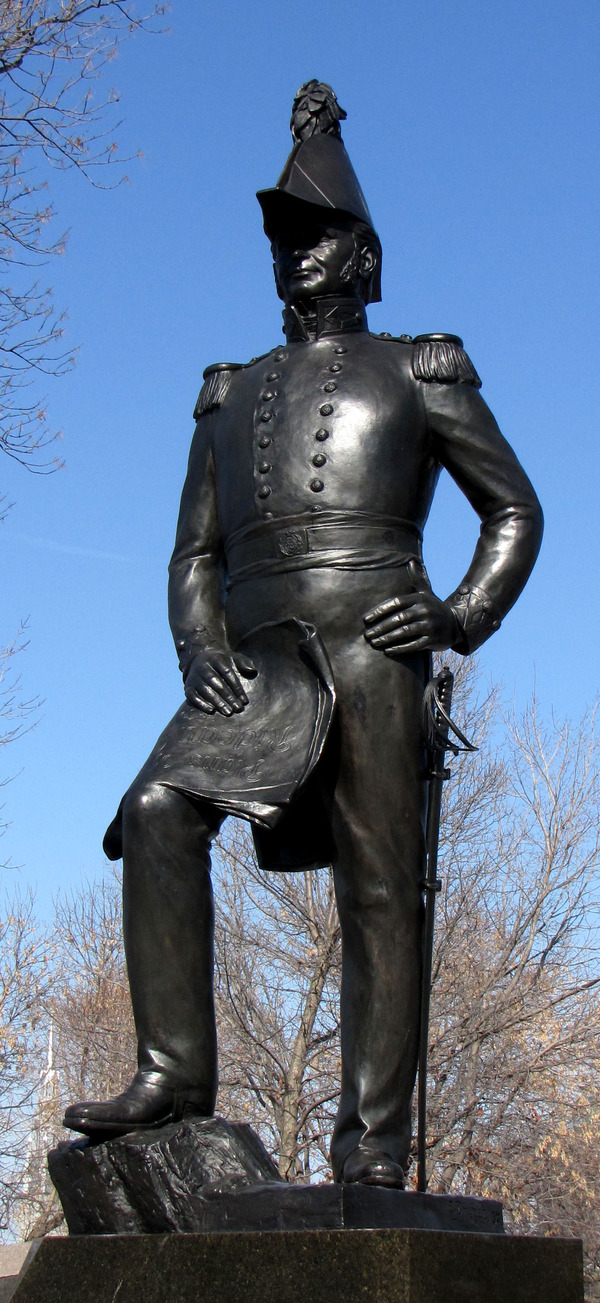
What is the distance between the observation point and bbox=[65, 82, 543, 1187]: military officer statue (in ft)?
12.0

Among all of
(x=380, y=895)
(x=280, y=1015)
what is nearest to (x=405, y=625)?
(x=380, y=895)

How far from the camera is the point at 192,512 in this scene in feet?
14.4

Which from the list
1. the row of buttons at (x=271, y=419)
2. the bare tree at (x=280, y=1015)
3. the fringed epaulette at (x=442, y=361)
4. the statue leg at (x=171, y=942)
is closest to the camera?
the statue leg at (x=171, y=942)

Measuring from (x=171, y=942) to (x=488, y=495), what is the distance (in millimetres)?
1511

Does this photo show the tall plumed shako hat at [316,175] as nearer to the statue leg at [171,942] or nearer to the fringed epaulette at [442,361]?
the fringed epaulette at [442,361]

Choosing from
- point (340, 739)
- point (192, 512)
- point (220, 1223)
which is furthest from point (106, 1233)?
point (192, 512)

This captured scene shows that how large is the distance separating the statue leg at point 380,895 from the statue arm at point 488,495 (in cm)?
35

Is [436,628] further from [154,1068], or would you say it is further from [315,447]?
[154,1068]

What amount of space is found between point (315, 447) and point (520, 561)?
0.65 metres

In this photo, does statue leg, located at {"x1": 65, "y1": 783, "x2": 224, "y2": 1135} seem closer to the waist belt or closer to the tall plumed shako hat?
the waist belt

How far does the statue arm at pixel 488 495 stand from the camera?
409 cm

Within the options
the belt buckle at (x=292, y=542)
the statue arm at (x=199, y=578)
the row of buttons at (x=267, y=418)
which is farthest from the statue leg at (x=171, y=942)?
the row of buttons at (x=267, y=418)

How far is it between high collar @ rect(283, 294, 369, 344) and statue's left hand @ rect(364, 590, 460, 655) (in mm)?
922

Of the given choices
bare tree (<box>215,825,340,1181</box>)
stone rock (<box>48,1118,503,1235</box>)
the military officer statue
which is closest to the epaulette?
the military officer statue
